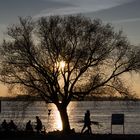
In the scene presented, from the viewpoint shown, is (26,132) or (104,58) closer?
(26,132)

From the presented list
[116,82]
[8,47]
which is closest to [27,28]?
[8,47]

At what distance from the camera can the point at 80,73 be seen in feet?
151

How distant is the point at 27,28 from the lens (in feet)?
153

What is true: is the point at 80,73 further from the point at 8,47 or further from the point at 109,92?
the point at 8,47

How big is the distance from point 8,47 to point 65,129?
902 cm

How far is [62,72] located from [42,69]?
185 centimetres

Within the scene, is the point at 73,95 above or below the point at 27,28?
below

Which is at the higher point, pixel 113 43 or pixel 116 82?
pixel 113 43

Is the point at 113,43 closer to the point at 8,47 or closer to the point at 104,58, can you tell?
the point at 104,58

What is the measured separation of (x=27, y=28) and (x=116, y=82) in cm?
959

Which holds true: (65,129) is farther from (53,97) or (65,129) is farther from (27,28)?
(27,28)

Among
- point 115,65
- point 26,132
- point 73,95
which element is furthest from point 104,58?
point 26,132

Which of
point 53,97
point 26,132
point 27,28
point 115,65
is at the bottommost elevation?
point 26,132

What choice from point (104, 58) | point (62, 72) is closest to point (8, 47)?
point (62, 72)
